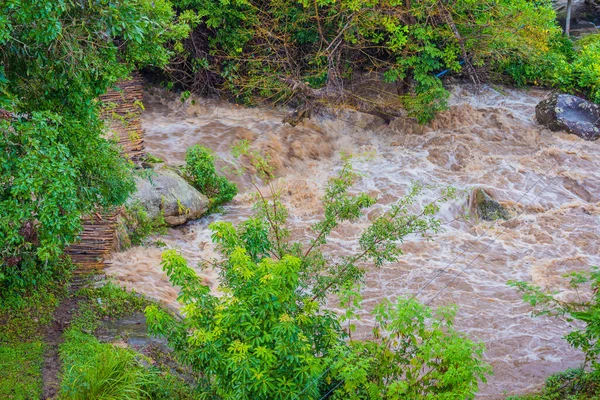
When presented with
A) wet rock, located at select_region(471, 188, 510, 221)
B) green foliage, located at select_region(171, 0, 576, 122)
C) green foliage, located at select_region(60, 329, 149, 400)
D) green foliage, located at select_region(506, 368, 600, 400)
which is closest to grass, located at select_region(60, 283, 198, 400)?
green foliage, located at select_region(60, 329, 149, 400)

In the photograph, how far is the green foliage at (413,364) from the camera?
5215 millimetres

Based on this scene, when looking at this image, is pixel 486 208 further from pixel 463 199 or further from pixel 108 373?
pixel 108 373

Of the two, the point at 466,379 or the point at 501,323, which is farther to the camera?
the point at 501,323

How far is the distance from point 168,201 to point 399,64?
593 centimetres

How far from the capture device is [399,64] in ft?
47.3

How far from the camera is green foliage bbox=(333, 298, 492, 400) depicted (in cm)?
521

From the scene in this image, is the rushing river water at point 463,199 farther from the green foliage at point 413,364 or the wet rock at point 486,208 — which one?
the green foliage at point 413,364

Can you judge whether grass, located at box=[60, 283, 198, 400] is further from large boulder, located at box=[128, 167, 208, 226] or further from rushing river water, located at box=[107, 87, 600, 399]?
large boulder, located at box=[128, 167, 208, 226]

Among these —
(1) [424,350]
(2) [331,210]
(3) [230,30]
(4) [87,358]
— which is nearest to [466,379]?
(1) [424,350]

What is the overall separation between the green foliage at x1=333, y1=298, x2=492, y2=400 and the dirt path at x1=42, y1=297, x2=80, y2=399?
297 cm

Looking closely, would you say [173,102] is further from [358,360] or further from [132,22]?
[358,360]

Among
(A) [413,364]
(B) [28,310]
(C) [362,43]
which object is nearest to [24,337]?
(B) [28,310]

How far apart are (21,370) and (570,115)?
1194 cm

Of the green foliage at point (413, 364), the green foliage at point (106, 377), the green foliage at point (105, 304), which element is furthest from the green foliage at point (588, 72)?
the green foliage at point (106, 377)
